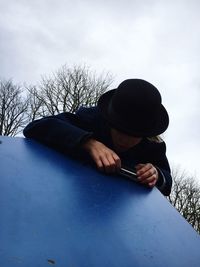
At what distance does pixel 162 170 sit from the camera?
1482 mm

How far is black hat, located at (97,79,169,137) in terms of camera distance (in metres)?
1.23

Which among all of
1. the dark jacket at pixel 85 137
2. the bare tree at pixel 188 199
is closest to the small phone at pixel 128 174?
the dark jacket at pixel 85 137

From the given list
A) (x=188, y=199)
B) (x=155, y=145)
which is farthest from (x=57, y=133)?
(x=188, y=199)

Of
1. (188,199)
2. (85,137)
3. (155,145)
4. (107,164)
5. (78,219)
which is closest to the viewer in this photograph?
(78,219)

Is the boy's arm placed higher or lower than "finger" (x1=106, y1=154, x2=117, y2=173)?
higher

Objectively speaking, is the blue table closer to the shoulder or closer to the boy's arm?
the boy's arm

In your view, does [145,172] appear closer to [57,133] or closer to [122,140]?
[122,140]

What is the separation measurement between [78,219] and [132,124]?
0.56 meters

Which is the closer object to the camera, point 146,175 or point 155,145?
point 146,175

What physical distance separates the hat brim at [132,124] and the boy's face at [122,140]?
78 mm

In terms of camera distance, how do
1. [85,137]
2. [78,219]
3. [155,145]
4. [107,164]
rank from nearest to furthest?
[78,219] < [107,164] < [85,137] < [155,145]

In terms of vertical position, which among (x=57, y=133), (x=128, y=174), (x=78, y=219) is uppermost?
(x=57, y=133)

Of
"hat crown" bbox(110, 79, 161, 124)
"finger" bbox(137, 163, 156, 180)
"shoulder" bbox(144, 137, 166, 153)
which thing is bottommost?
"finger" bbox(137, 163, 156, 180)

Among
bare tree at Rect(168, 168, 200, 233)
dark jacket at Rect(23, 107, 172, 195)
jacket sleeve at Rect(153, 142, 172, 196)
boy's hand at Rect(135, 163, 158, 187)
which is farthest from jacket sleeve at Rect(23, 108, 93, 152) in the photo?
bare tree at Rect(168, 168, 200, 233)
